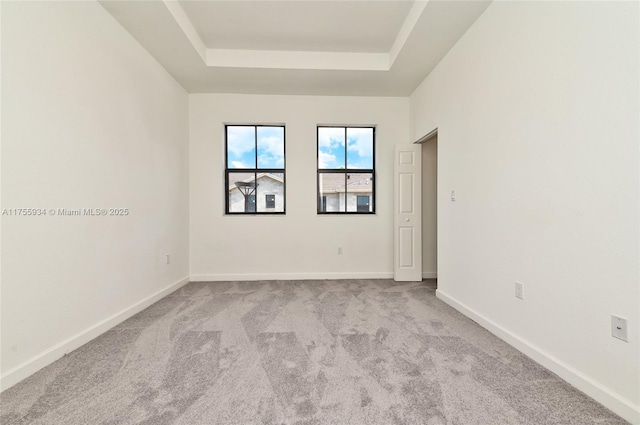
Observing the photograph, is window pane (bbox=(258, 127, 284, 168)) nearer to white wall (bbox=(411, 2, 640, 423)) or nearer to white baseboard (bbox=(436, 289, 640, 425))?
white wall (bbox=(411, 2, 640, 423))

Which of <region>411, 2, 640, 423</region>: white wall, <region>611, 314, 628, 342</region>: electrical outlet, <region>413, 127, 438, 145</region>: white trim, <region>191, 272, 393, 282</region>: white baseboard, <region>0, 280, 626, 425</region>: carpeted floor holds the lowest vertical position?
<region>0, 280, 626, 425</region>: carpeted floor

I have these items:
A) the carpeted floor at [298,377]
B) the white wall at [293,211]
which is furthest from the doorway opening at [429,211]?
the carpeted floor at [298,377]

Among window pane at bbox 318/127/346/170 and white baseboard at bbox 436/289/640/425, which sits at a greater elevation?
window pane at bbox 318/127/346/170

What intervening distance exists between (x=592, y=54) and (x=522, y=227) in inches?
42.9

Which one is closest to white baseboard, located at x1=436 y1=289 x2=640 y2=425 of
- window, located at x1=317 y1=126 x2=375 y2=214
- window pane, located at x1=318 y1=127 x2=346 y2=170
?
window, located at x1=317 y1=126 x2=375 y2=214

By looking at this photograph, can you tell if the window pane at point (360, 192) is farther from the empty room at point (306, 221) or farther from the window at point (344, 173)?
the empty room at point (306, 221)

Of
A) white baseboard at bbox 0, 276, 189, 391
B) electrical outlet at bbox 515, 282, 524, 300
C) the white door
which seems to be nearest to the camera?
white baseboard at bbox 0, 276, 189, 391

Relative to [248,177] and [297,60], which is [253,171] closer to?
[248,177]

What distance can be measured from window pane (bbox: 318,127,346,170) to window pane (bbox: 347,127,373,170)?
A: 0.43 feet

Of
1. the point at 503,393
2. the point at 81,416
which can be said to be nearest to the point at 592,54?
the point at 503,393

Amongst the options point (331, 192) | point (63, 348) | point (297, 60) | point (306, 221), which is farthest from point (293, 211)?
point (63, 348)

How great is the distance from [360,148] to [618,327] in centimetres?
351

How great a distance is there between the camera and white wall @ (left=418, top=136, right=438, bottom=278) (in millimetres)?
4191

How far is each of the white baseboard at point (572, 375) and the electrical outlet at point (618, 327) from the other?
294 mm
